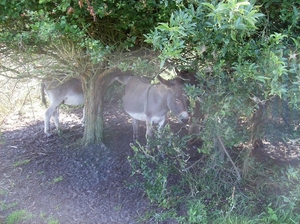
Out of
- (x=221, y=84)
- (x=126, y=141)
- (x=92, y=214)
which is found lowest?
(x=92, y=214)

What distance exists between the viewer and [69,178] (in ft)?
16.5

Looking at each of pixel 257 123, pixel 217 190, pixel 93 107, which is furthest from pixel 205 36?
pixel 93 107

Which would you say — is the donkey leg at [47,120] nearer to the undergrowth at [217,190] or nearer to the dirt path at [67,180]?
the dirt path at [67,180]

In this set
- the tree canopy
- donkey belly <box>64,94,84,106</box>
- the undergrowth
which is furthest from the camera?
donkey belly <box>64,94,84,106</box>

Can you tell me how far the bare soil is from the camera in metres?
4.33

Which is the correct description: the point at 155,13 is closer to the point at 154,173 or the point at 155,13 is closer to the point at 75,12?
the point at 75,12

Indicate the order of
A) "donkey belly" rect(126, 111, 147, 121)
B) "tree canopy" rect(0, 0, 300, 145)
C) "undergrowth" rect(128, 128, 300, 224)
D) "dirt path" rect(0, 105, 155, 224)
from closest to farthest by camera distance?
"tree canopy" rect(0, 0, 300, 145), "undergrowth" rect(128, 128, 300, 224), "dirt path" rect(0, 105, 155, 224), "donkey belly" rect(126, 111, 147, 121)

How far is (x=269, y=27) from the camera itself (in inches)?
137

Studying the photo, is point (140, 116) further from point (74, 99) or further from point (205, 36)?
point (205, 36)

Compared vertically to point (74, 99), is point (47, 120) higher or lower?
lower

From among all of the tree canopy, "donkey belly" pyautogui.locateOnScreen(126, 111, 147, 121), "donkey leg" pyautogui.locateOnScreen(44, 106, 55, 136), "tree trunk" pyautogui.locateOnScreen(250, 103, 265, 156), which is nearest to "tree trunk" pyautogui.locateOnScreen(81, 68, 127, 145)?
"donkey belly" pyautogui.locateOnScreen(126, 111, 147, 121)

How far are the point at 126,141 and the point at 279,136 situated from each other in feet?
9.30

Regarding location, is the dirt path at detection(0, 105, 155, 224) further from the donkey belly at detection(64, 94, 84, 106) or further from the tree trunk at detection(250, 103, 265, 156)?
the tree trunk at detection(250, 103, 265, 156)

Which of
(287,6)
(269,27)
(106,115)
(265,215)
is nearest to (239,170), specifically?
(265,215)
